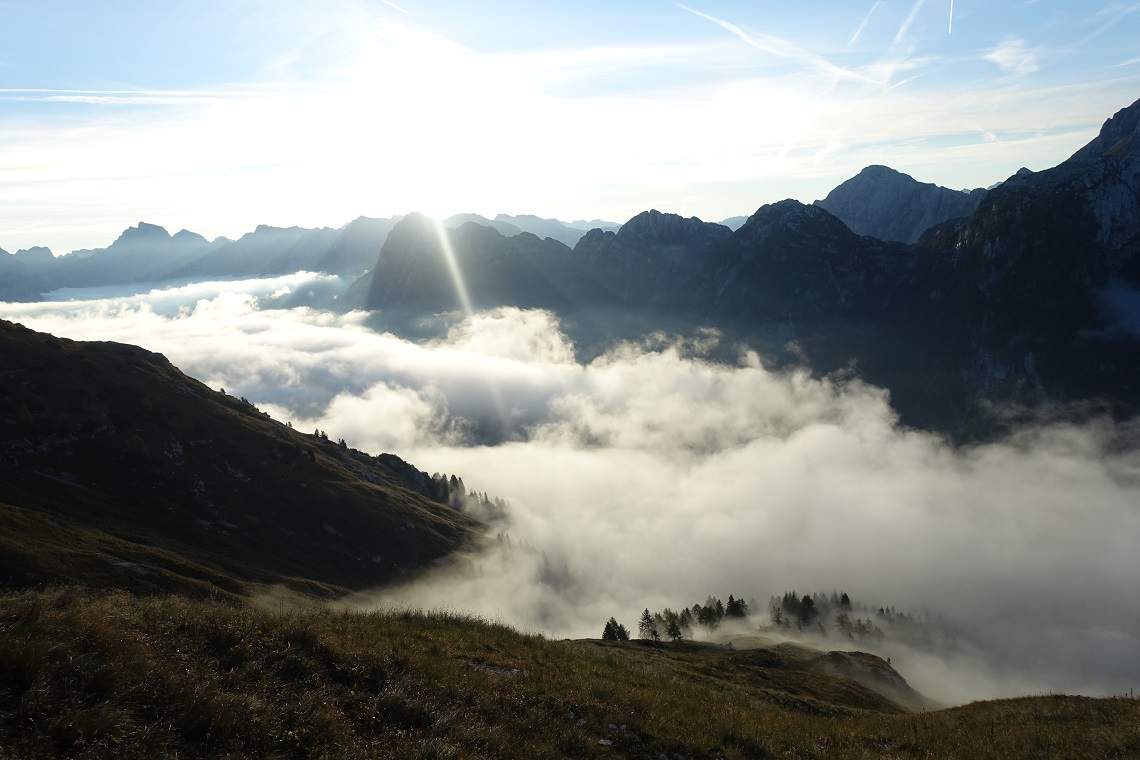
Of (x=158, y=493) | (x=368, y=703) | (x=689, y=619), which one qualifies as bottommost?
(x=689, y=619)

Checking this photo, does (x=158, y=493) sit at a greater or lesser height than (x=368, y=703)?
lesser

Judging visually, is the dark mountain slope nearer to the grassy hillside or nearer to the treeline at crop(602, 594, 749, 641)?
the treeline at crop(602, 594, 749, 641)

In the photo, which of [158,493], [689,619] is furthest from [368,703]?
[689,619]

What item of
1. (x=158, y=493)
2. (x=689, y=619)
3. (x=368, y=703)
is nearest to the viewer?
(x=368, y=703)

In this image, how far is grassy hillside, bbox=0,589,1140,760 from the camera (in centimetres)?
1220

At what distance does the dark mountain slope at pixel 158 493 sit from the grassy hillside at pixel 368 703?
8566cm

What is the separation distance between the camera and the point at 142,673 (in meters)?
13.6

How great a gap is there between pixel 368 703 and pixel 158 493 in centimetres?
15235

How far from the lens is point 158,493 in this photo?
137125 millimetres

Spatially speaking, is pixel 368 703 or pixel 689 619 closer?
pixel 368 703

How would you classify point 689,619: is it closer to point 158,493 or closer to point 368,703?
point 158,493

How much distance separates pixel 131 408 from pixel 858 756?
7446 inches

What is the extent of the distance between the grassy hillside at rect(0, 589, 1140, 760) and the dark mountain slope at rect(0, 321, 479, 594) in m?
85.7

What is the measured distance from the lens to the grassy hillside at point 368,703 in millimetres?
12203
